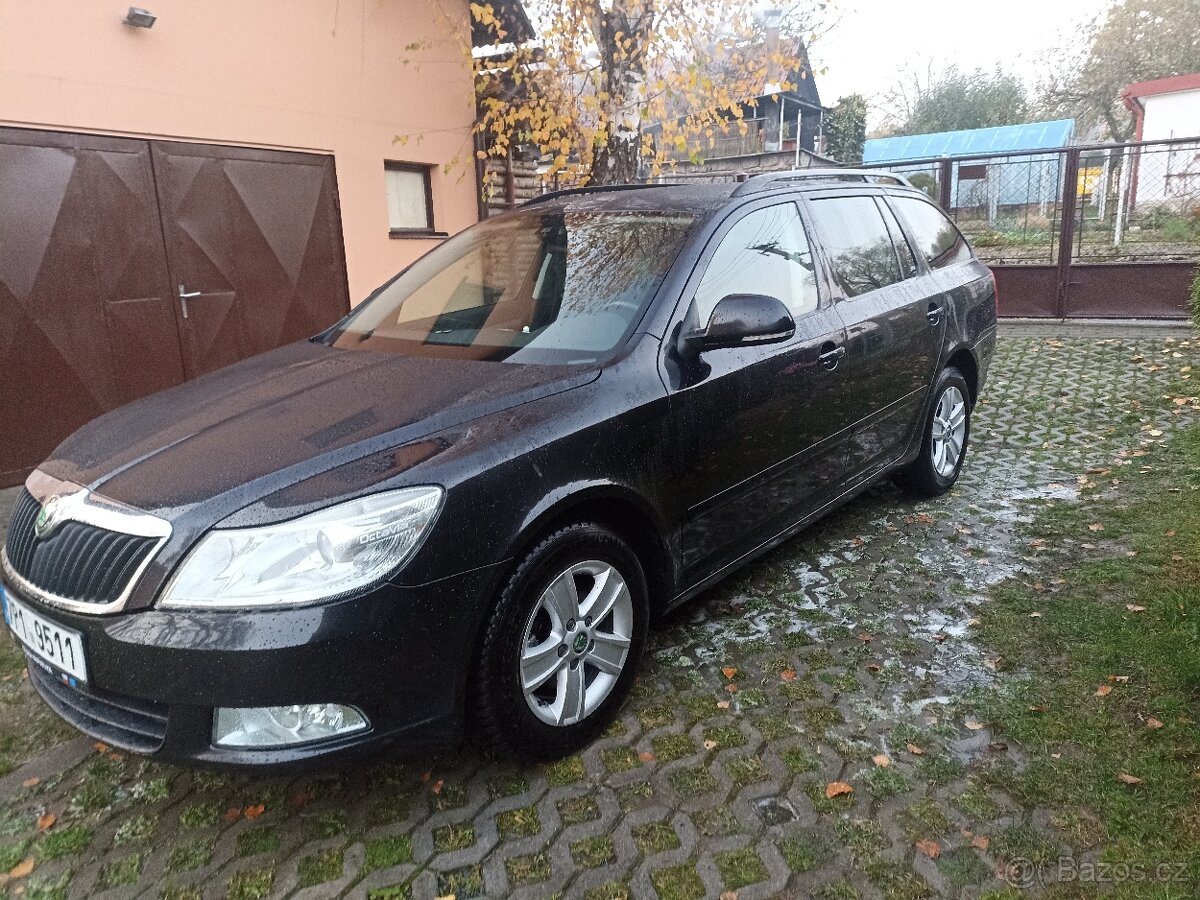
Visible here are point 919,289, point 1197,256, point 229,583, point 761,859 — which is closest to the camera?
point 229,583

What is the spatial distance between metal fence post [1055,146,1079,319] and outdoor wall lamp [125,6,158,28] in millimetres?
10092

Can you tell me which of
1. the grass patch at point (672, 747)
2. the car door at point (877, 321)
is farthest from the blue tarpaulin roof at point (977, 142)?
the grass patch at point (672, 747)

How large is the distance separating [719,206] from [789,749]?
208cm

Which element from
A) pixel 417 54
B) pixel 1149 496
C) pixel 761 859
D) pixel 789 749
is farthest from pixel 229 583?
pixel 417 54

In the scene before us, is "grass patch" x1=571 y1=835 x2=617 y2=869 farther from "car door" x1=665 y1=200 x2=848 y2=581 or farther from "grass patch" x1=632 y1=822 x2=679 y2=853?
"car door" x1=665 y1=200 x2=848 y2=581

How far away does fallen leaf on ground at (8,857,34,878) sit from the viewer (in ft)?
7.87

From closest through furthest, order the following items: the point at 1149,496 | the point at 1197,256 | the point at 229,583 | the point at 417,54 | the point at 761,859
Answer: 1. the point at 229,583
2. the point at 761,859
3. the point at 1149,496
4. the point at 417,54
5. the point at 1197,256

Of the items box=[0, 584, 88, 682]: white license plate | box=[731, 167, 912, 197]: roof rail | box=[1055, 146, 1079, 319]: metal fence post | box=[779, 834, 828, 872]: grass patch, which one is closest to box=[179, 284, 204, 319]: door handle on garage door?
box=[0, 584, 88, 682]: white license plate

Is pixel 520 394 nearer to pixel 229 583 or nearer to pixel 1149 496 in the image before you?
pixel 229 583

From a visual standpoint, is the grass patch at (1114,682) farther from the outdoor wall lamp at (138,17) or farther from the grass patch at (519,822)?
the outdoor wall lamp at (138,17)

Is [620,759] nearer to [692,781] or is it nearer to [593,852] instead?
[692,781]

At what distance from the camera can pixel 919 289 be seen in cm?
460

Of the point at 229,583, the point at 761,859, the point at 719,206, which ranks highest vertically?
the point at 719,206

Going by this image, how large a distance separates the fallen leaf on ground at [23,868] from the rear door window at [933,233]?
15.6 ft
